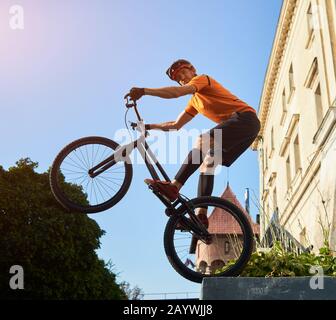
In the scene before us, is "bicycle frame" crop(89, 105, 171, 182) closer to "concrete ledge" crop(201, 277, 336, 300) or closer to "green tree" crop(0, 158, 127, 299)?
"concrete ledge" crop(201, 277, 336, 300)

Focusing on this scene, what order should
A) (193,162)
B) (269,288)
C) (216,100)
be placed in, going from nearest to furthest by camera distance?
(269,288), (193,162), (216,100)

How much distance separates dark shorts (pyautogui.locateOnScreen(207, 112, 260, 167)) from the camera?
16.5 feet

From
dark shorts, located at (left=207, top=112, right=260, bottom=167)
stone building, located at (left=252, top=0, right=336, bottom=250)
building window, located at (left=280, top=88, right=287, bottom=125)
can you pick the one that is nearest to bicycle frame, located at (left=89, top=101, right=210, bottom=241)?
dark shorts, located at (left=207, top=112, right=260, bottom=167)

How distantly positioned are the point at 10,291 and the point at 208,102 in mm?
21181

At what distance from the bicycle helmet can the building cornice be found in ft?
53.1

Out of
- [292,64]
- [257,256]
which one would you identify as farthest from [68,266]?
[257,256]

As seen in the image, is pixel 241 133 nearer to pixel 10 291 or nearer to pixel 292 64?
pixel 292 64

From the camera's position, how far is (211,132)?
507 cm

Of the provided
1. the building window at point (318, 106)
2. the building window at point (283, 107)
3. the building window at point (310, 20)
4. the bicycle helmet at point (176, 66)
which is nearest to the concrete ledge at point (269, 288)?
the bicycle helmet at point (176, 66)

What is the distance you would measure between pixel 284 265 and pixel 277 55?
69.3ft

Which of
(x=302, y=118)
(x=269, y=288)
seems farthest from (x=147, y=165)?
(x=302, y=118)

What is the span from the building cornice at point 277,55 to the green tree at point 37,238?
9.86 m

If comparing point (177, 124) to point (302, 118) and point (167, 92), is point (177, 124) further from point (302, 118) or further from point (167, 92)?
point (302, 118)
